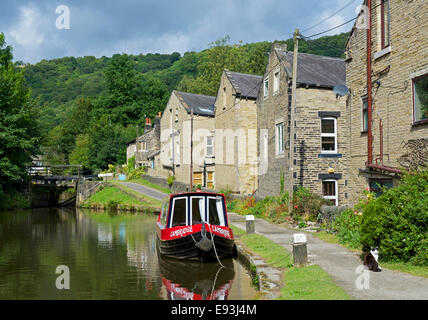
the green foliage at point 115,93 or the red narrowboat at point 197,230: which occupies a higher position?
the green foliage at point 115,93

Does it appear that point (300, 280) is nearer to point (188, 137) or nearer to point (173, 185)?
point (188, 137)

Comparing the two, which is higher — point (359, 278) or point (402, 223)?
point (402, 223)

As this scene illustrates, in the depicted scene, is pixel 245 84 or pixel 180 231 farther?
pixel 245 84

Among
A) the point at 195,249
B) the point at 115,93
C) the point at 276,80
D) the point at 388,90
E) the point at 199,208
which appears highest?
the point at 115,93

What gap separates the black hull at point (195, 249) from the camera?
1341 cm

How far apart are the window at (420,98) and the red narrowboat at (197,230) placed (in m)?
7.36

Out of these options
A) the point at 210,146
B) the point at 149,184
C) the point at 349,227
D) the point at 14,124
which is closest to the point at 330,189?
the point at 349,227

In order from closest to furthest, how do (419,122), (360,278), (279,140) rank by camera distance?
(360,278) < (419,122) < (279,140)

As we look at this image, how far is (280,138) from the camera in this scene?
883 inches

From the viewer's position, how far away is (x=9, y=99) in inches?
1302

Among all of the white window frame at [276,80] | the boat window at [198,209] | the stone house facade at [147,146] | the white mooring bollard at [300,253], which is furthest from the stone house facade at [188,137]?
the white mooring bollard at [300,253]

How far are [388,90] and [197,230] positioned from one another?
832cm

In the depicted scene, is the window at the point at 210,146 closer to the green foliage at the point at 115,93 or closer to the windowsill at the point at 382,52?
the green foliage at the point at 115,93
